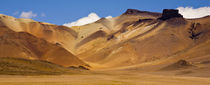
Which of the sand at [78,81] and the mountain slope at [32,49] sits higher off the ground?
the mountain slope at [32,49]

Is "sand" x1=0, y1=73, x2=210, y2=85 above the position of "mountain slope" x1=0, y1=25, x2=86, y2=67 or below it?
below

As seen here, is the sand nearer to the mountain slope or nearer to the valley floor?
the valley floor

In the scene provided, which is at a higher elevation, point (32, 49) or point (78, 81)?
point (32, 49)

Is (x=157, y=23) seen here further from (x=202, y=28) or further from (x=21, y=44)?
(x=21, y=44)

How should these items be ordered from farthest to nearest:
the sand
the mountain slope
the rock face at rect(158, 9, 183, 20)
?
1. the rock face at rect(158, 9, 183, 20)
2. the mountain slope
3. the sand

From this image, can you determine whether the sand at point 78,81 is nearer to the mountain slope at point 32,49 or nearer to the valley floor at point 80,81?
the valley floor at point 80,81

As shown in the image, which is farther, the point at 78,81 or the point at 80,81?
the point at 80,81

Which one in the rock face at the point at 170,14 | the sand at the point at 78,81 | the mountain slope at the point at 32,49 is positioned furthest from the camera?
the rock face at the point at 170,14

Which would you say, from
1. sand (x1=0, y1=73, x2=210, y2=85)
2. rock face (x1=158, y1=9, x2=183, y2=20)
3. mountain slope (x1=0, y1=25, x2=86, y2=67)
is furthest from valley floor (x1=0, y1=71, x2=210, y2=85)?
rock face (x1=158, y1=9, x2=183, y2=20)

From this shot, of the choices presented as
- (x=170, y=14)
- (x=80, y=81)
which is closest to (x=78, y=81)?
(x=80, y=81)

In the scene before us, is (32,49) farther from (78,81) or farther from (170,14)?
(170,14)

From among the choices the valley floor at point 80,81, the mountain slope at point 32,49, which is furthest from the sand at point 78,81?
the mountain slope at point 32,49

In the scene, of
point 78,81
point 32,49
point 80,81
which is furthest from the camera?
point 32,49

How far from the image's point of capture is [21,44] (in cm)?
7600
